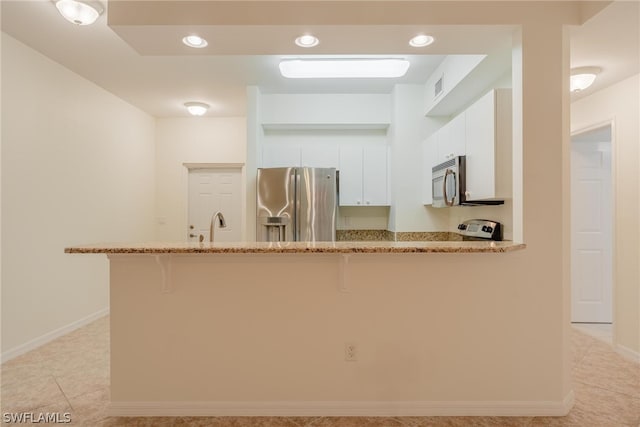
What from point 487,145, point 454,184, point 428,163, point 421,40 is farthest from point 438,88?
point 421,40

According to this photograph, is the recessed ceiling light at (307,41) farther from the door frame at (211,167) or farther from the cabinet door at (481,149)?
the door frame at (211,167)

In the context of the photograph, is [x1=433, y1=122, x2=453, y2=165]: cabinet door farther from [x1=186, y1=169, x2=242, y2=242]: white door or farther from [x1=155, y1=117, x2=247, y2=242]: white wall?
[x1=186, y1=169, x2=242, y2=242]: white door

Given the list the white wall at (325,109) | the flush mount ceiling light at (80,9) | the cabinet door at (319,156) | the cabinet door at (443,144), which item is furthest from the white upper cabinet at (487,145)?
the flush mount ceiling light at (80,9)

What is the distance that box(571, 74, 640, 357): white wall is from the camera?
2959 millimetres

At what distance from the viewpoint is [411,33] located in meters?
2.18

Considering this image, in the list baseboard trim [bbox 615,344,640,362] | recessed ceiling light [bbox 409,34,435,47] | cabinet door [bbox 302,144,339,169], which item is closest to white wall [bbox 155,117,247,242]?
cabinet door [bbox 302,144,339,169]

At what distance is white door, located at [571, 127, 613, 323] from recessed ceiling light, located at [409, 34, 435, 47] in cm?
266

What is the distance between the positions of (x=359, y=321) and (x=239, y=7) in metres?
2.01

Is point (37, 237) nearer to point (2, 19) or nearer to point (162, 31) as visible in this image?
point (2, 19)

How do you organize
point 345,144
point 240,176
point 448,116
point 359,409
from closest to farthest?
1. point 359,409
2. point 448,116
3. point 345,144
4. point 240,176

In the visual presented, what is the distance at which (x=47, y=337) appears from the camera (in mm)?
3297

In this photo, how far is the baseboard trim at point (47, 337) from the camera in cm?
292

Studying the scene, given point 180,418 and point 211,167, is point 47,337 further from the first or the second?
point 211,167

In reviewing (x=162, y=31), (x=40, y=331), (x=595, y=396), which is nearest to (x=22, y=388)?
(x=40, y=331)
